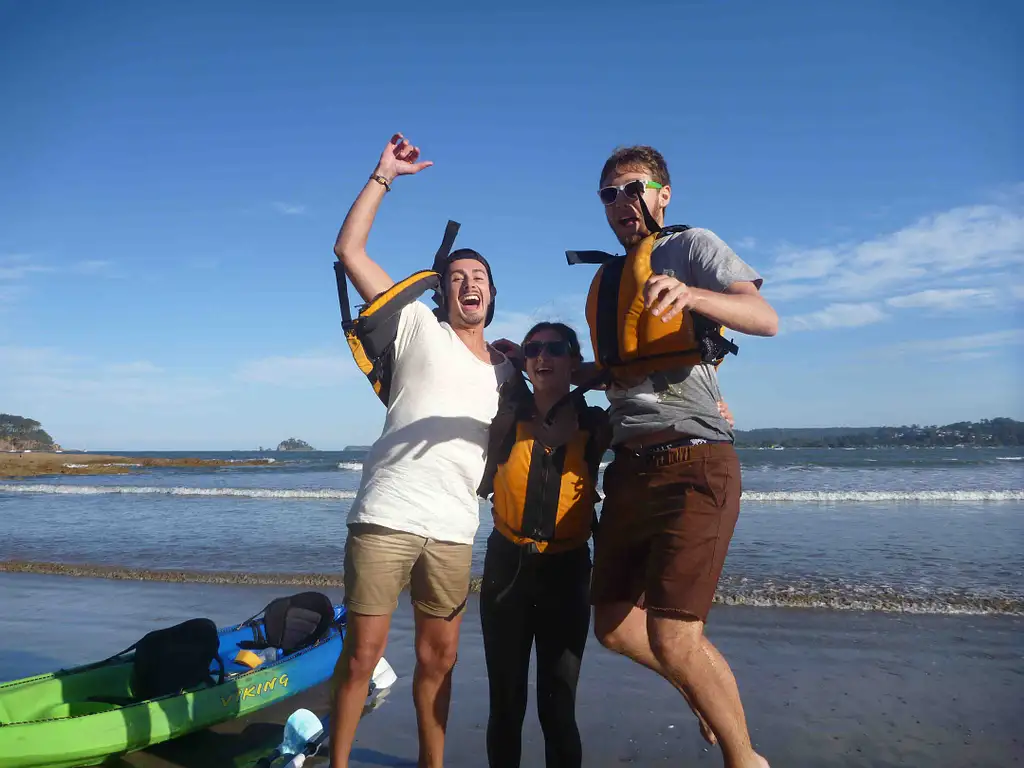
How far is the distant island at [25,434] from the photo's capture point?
4427 inches

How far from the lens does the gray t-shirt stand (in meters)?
2.87

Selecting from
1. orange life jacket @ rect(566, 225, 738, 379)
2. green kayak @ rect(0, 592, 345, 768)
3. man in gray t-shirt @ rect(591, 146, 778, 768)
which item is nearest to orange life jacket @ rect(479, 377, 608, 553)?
man in gray t-shirt @ rect(591, 146, 778, 768)

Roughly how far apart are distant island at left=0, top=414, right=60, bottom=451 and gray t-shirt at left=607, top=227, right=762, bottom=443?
127965 mm

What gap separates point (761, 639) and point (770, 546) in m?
5.23

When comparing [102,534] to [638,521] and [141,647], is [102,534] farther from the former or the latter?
[638,521]

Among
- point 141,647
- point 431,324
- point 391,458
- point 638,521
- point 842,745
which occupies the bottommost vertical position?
point 842,745

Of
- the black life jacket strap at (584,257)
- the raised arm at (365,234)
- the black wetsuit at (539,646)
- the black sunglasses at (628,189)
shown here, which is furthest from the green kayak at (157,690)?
the black sunglasses at (628,189)

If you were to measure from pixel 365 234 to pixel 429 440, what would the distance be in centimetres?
105

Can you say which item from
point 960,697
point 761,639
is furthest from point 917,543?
point 960,697

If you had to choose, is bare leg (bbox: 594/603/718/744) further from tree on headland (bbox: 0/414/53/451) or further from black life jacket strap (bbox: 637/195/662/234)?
tree on headland (bbox: 0/414/53/451)

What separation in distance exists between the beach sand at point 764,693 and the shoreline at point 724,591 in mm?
213

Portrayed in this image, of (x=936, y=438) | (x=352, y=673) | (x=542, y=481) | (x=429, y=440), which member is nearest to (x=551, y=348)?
(x=542, y=481)

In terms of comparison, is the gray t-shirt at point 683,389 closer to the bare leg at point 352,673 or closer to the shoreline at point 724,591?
the bare leg at point 352,673

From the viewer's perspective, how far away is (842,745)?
4.38 meters
